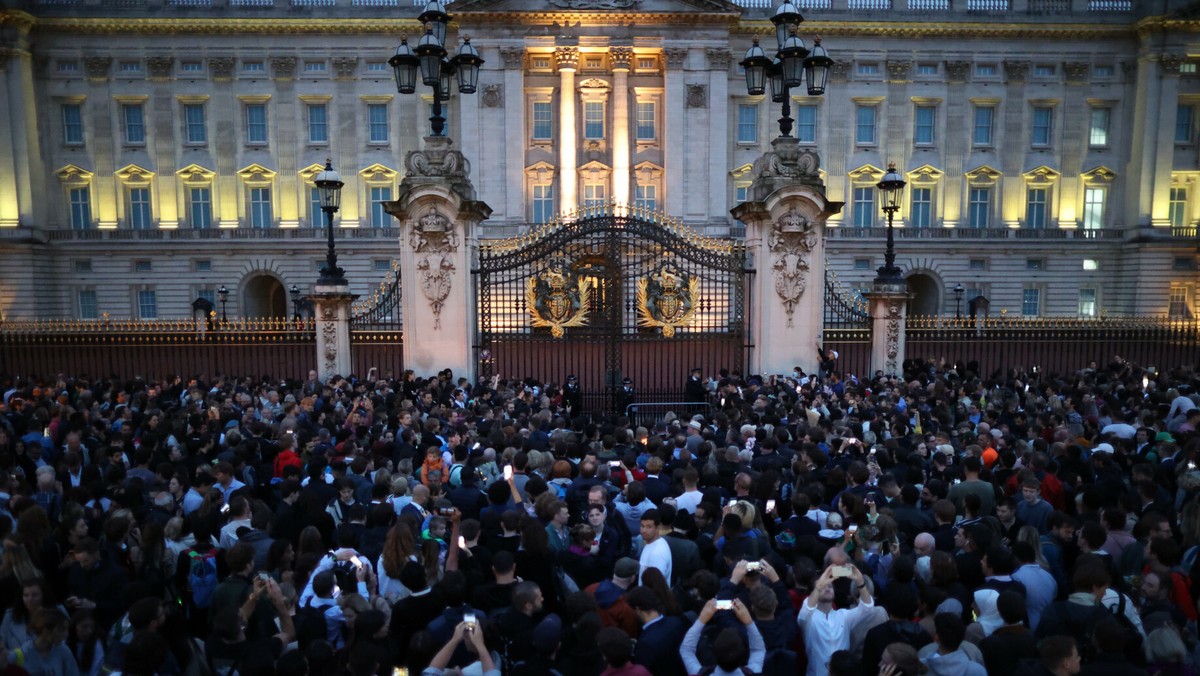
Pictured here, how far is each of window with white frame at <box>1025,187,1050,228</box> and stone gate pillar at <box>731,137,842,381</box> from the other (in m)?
35.9

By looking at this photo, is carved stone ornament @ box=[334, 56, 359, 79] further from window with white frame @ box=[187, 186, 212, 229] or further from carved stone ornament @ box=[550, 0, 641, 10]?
carved stone ornament @ box=[550, 0, 641, 10]

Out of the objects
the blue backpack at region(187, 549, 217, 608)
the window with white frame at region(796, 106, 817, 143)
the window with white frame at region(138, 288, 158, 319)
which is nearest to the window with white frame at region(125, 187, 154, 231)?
the window with white frame at region(138, 288, 158, 319)

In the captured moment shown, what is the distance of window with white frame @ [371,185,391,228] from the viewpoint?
45.7 m

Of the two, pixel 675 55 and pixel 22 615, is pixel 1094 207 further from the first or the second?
pixel 22 615

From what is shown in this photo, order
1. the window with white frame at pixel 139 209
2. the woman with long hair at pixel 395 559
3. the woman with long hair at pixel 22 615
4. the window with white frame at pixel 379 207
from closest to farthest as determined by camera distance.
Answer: the woman with long hair at pixel 22 615 → the woman with long hair at pixel 395 559 → the window with white frame at pixel 139 209 → the window with white frame at pixel 379 207

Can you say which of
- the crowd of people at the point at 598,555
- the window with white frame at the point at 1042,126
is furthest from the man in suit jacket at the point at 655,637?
the window with white frame at the point at 1042,126

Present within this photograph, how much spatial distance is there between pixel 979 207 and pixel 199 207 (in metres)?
46.8

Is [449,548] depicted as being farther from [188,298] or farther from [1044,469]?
[188,298]

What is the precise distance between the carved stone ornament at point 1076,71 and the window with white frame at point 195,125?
50.9 metres

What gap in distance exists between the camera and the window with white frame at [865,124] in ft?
151

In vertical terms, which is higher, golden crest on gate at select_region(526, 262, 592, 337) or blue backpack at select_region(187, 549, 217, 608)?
golden crest on gate at select_region(526, 262, 592, 337)

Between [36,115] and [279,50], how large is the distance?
14.2 meters

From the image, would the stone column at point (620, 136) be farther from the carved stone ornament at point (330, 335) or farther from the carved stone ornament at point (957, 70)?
the carved stone ornament at point (330, 335)

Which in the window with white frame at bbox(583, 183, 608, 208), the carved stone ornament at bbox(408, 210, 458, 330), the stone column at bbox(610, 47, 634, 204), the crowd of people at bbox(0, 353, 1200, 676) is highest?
the stone column at bbox(610, 47, 634, 204)
